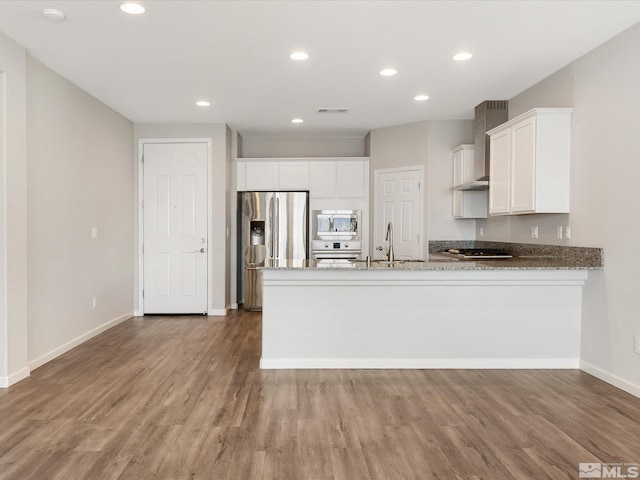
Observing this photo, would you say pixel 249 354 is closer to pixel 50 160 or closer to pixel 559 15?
pixel 50 160

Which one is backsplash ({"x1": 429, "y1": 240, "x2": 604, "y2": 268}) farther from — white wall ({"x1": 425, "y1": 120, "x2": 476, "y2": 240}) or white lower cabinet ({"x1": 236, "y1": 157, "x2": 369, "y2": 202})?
white lower cabinet ({"x1": 236, "y1": 157, "x2": 369, "y2": 202})

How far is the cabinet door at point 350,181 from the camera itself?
6605mm

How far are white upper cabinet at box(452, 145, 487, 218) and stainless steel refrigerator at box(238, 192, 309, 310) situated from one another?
2214 millimetres

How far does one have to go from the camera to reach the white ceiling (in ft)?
9.62

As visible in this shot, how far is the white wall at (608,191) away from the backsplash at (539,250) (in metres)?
0.07

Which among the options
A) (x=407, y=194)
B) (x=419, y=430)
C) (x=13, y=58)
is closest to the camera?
(x=419, y=430)

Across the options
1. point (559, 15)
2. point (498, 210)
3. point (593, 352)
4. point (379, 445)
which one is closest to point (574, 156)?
point (498, 210)

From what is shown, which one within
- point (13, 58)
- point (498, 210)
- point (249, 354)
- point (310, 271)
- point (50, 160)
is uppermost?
point (13, 58)

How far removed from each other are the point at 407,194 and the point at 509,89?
6.10 feet

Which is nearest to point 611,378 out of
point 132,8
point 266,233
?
point 132,8

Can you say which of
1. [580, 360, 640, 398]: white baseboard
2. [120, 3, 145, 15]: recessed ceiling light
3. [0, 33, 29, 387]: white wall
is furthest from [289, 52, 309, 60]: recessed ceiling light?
[580, 360, 640, 398]: white baseboard

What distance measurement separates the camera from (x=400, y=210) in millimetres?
6098

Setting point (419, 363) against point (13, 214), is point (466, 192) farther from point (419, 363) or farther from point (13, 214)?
point (13, 214)

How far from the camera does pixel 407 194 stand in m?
6.00
